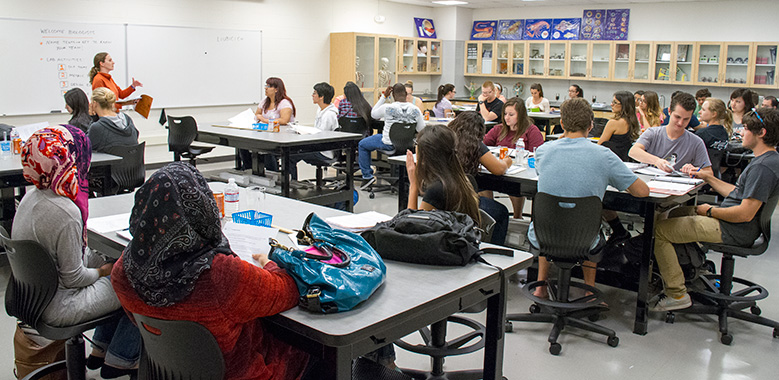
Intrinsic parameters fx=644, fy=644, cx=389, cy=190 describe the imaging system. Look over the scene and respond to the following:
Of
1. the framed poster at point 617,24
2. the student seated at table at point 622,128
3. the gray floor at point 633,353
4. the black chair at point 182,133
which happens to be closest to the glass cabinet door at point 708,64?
the framed poster at point 617,24

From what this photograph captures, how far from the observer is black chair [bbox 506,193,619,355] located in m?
3.13

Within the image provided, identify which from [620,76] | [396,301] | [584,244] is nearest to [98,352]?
[396,301]

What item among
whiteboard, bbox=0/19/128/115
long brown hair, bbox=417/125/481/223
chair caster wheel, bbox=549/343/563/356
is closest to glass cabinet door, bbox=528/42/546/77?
whiteboard, bbox=0/19/128/115

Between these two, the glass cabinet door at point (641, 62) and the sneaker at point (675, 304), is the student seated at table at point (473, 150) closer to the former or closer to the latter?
the sneaker at point (675, 304)

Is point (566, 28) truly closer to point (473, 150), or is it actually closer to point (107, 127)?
point (473, 150)

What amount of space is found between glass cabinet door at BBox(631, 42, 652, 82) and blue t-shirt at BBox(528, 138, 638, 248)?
7.82m

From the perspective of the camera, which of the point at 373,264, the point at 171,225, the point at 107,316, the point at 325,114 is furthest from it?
the point at 325,114

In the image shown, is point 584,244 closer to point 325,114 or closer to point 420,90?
point 325,114

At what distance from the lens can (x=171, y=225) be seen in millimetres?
1539

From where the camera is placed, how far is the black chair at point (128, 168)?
472 centimetres

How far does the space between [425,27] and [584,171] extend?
9438 millimetres

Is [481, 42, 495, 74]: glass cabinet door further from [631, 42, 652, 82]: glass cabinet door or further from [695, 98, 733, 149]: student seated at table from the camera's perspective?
[695, 98, 733, 149]: student seated at table

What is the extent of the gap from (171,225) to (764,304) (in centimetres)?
372

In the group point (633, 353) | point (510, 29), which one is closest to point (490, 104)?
point (510, 29)
